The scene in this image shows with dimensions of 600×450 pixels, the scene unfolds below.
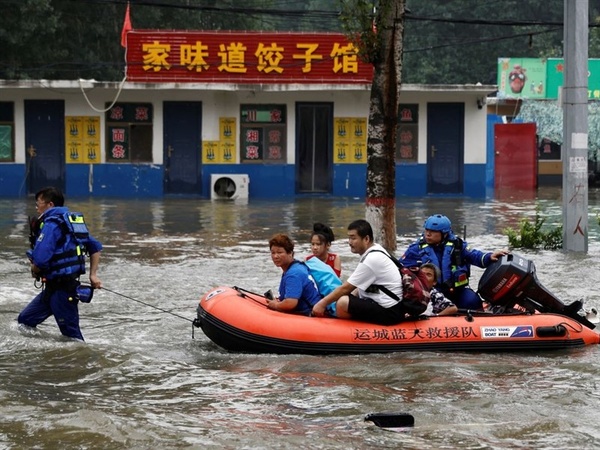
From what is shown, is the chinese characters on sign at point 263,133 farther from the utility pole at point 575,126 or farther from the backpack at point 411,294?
the backpack at point 411,294

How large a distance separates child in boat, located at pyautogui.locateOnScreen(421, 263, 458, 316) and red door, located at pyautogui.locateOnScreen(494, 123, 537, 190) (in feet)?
87.8

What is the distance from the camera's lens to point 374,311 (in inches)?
394

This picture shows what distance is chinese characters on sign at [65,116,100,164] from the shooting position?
100 feet

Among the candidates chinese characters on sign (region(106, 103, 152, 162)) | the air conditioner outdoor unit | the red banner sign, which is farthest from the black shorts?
chinese characters on sign (region(106, 103, 152, 162))

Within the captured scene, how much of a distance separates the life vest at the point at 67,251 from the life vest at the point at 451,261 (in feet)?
10.6

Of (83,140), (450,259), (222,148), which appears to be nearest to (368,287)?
(450,259)

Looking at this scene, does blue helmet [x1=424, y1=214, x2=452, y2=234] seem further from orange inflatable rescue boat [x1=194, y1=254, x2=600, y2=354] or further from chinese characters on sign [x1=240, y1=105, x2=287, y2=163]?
chinese characters on sign [x1=240, y1=105, x2=287, y2=163]

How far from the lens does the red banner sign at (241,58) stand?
29203 mm

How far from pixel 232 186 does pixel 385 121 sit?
14141 millimetres

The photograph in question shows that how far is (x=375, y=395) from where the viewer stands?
8.58 m

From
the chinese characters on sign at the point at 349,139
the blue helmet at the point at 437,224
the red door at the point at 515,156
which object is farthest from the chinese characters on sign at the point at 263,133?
the blue helmet at the point at 437,224

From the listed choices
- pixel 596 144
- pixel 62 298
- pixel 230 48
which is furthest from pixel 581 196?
pixel 596 144

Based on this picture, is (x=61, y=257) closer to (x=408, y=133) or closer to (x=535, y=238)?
(x=535, y=238)

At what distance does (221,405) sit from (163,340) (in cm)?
297
